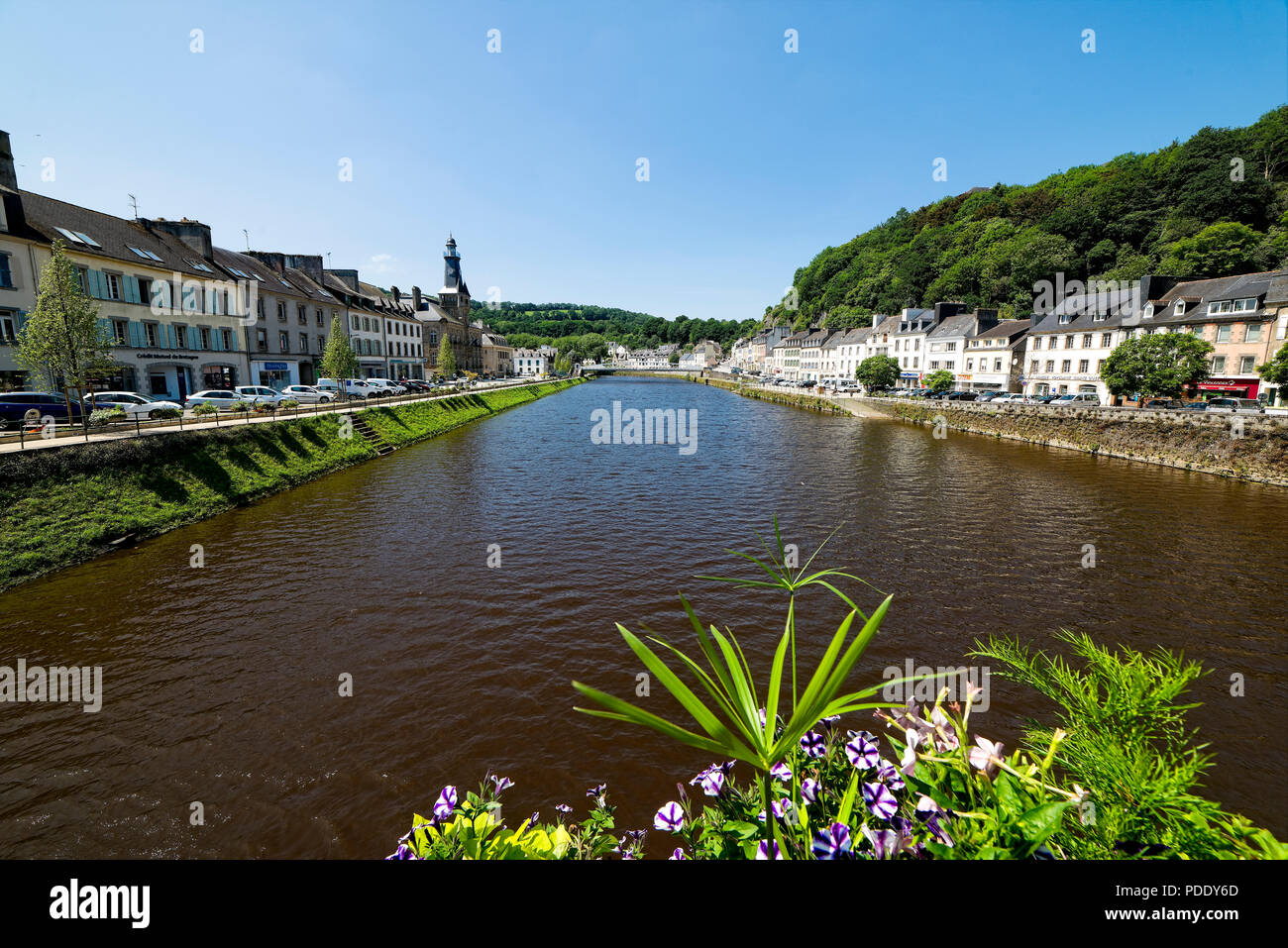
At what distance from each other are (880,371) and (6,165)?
85300 mm

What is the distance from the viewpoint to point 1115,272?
74.9 m

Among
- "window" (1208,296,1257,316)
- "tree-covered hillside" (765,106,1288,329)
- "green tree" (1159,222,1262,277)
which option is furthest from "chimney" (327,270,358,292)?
"green tree" (1159,222,1262,277)

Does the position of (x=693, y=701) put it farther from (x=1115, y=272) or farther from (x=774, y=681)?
(x=1115, y=272)

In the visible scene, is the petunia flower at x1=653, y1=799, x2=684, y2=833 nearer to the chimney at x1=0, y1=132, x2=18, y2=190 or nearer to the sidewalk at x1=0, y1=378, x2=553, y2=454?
the sidewalk at x1=0, y1=378, x2=553, y2=454

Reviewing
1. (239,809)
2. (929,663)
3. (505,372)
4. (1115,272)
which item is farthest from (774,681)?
(505,372)

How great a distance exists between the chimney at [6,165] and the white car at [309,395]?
17136 millimetres

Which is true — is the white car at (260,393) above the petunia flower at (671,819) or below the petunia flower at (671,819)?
above

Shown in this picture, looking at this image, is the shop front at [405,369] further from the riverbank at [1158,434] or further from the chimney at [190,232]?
the riverbank at [1158,434]

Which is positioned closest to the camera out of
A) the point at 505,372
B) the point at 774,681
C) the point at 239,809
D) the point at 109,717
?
the point at 774,681

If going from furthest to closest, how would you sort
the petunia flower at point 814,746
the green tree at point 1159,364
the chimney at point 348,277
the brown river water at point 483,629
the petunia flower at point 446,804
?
the chimney at point 348,277 → the green tree at point 1159,364 → the brown river water at point 483,629 → the petunia flower at point 814,746 → the petunia flower at point 446,804

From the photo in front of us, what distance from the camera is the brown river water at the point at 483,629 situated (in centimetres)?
772

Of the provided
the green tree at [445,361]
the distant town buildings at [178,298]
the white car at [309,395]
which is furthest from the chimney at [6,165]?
the green tree at [445,361]
